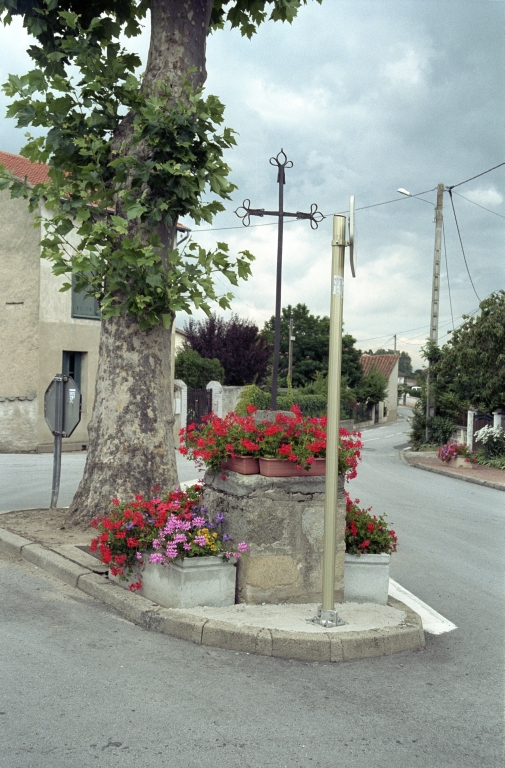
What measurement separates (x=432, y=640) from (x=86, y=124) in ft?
20.5

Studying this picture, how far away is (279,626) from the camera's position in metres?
4.81

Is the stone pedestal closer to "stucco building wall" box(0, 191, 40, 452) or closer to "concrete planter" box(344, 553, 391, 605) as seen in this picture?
"concrete planter" box(344, 553, 391, 605)

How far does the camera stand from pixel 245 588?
529 centimetres

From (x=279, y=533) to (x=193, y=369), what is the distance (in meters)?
30.2

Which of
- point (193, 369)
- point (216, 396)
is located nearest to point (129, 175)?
point (216, 396)

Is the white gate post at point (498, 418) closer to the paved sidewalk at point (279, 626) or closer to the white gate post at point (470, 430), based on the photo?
the white gate post at point (470, 430)

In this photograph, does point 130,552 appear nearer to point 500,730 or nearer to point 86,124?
point 500,730

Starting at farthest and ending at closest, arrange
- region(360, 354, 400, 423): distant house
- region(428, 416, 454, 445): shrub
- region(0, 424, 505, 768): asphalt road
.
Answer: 1. region(360, 354, 400, 423): distant house
2. region(428, 416, 454, 445): shrub
3. region(0, 424, 505, 768): asphalt road

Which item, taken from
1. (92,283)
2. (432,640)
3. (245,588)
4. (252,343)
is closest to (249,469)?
(245,588)

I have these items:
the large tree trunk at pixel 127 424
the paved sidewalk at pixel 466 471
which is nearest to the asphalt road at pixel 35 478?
the large tree trunk at pixel 127 424

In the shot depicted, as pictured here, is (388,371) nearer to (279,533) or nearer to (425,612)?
(425,612)

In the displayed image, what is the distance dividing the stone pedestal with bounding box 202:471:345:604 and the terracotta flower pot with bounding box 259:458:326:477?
0.04 meters

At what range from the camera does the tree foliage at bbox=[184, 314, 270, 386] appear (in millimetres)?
40753

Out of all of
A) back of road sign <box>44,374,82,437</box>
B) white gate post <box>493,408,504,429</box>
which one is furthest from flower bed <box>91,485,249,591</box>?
white gate post <box>493,408,504,429</box>
